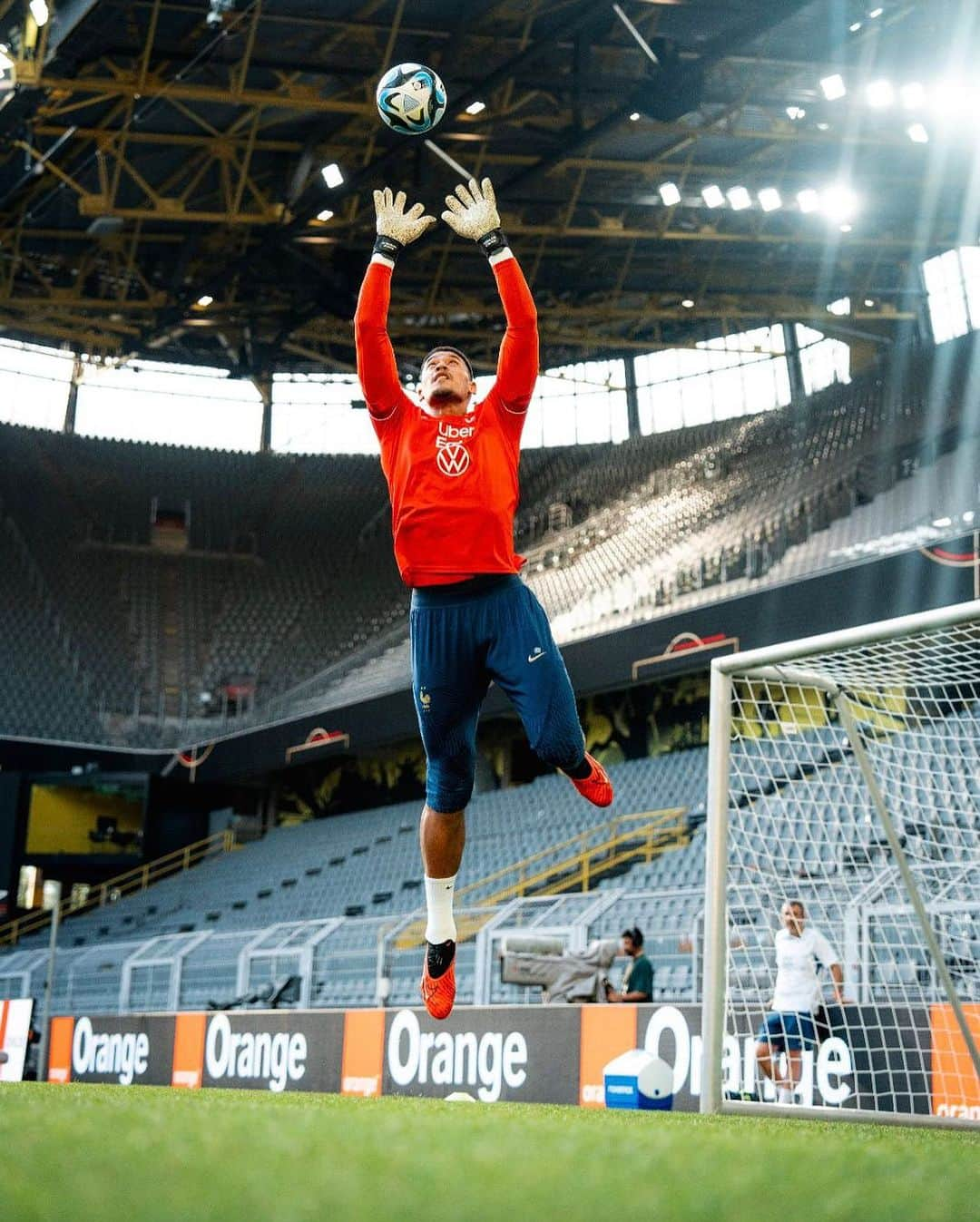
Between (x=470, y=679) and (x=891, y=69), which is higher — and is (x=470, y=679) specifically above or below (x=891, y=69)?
below

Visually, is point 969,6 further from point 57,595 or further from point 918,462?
point 57,595

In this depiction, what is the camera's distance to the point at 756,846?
12.6m

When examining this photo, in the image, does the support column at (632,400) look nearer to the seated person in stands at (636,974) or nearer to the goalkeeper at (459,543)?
the seated person in stands at (636,974)

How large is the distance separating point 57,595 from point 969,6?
20.9 metres

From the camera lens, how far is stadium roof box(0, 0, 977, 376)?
18859mm

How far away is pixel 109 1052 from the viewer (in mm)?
14422

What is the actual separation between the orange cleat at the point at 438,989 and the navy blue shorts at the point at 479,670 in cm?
61

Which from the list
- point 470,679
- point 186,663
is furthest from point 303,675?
point 470,679

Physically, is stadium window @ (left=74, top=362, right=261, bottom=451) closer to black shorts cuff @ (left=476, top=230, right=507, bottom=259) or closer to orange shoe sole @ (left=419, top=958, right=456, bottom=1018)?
black shorts cuff @ (left=476, top=230, right=507, bottom=259)

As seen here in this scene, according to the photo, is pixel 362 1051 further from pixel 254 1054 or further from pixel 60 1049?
pixel 60 1049

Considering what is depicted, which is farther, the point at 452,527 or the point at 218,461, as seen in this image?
the point at 218,461

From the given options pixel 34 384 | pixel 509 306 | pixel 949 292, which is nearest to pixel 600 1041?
pixel 509 306

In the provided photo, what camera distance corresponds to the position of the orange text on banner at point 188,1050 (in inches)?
517

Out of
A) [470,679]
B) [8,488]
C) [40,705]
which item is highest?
[8,488]
